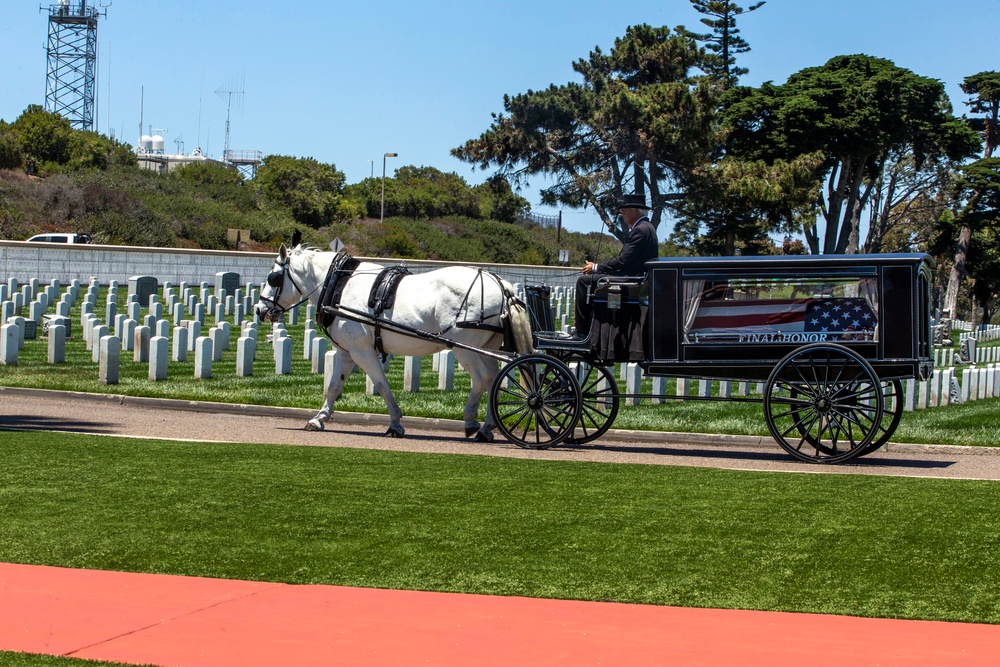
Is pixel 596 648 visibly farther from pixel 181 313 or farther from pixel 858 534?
pixel 181 313

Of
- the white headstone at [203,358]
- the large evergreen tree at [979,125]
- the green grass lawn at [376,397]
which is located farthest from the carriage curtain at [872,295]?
the large evergreen tree at [979,125]

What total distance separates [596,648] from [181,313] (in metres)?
25.5

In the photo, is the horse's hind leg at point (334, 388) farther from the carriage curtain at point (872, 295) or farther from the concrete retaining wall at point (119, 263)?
the concrete retaining wall at point (119, 263)

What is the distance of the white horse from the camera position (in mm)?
13977

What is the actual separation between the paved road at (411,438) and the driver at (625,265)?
1.48m

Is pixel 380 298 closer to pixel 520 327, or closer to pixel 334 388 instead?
pixel 334 388

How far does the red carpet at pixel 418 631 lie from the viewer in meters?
5.29

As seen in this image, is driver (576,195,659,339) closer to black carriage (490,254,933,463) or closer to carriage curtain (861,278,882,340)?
black carriage (490,254,933,463)

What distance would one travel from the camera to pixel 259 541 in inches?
299

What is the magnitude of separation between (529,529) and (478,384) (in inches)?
248

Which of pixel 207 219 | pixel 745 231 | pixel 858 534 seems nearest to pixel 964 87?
pixel 745 231

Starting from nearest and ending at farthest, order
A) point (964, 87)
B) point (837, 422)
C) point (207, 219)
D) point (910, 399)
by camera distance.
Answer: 1. point (837, 422)
2. point (910, 399)
3. point (207, 219)
4. point (964, 87)

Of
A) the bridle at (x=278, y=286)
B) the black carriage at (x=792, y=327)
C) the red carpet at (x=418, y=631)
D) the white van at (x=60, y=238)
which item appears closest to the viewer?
the red carpet at (x=418, y=631)

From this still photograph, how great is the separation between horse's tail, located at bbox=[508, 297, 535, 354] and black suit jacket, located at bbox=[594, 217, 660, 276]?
1.59 m
